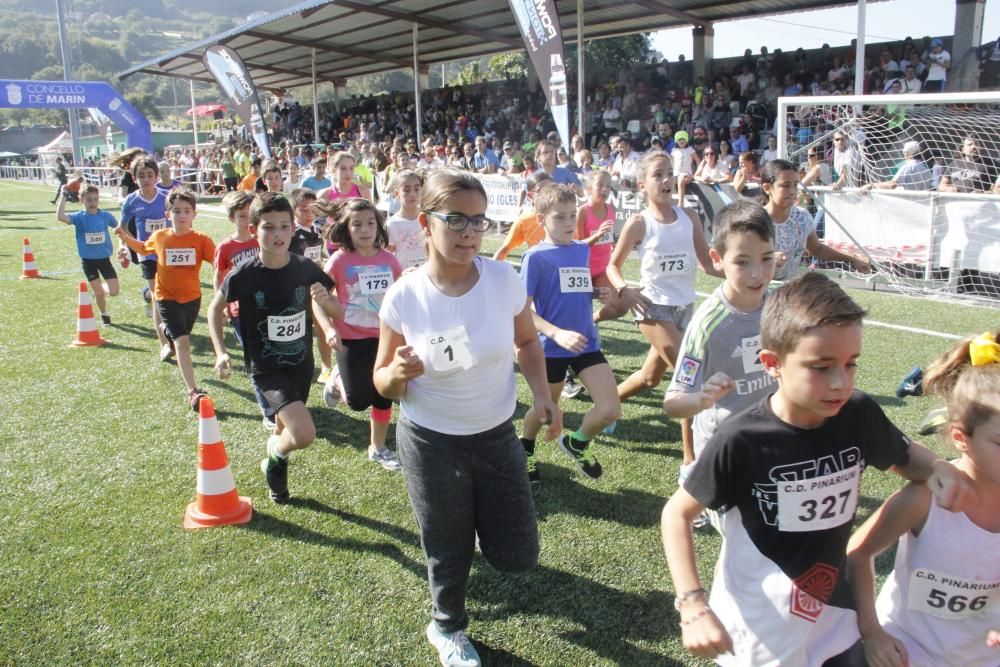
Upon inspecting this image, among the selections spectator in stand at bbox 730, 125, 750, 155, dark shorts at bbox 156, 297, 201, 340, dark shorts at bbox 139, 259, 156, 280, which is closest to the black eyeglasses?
dark shorts at bbox 156, 297, 201, 340

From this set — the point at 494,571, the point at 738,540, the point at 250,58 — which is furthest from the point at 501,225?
the point at 250,58

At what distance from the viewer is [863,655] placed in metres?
2.13

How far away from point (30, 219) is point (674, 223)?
23.9 metres

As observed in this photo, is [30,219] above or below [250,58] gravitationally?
below

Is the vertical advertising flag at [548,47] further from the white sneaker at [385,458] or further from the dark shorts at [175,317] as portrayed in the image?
the white sneaker at [385,458]

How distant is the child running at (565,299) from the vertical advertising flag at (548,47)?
390 inches

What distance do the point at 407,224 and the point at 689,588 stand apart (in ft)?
15.8

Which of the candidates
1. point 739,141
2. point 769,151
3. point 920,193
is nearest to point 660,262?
point 920,193

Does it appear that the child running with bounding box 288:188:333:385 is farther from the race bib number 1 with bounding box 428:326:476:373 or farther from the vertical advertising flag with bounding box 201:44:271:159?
the vertical advertising flag with bounding box 201:44:271:159

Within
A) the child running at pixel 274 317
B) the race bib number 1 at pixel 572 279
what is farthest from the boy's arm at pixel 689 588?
the child running at pixel 274 317

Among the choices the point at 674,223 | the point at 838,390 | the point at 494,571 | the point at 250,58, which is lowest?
the point at 494,571

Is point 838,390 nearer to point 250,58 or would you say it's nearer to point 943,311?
point 943,311

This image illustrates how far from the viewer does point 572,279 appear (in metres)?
4.71

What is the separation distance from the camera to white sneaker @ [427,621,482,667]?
118 inches
